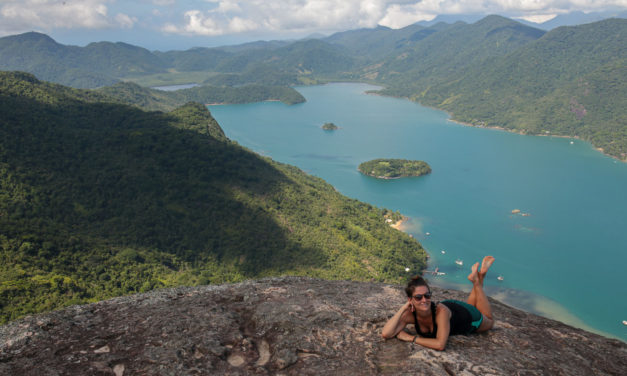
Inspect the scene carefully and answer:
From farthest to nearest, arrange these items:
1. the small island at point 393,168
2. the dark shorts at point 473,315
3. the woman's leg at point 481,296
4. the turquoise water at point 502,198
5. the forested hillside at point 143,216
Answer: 1. the small island at point 393,168
2. the turquoise water at point 502,198
3. the forested hillside at point 143,216
4. the woman's leg at point 481,296
5. the dark shorts at point 473,315

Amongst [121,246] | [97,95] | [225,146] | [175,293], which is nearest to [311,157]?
[225,146]

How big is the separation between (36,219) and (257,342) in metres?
41.2

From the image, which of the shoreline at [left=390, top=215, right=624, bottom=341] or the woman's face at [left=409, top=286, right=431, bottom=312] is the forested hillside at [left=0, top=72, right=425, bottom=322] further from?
the woman's face at [left=409, top=286, right=431, bottom=312]

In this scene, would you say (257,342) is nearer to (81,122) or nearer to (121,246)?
(121,246)

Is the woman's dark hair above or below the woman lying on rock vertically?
above

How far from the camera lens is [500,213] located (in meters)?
74.8

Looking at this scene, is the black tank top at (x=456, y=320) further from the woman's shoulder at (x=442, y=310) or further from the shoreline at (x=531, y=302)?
the shoreline at (x=531, y=302)

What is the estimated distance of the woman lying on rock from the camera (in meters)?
5.66

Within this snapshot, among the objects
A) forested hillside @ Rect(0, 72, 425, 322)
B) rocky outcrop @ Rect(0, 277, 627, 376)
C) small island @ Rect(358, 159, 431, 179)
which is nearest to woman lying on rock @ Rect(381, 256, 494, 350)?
rocky outcrop @ Rect(0, 277, 627, 376)

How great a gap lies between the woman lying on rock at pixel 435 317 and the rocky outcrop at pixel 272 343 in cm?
18

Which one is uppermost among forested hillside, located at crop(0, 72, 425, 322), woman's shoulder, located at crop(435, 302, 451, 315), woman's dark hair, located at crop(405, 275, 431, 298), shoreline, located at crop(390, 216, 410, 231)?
woman's dark hair, located at crop(405, 275, 431, 298)

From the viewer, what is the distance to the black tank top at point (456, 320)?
5.88 m

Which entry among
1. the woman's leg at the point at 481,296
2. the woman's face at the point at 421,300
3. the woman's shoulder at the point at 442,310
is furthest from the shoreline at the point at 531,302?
the woman's face at the point at 421,300

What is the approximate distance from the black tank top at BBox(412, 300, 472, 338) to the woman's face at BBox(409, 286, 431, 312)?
0.81 ft
